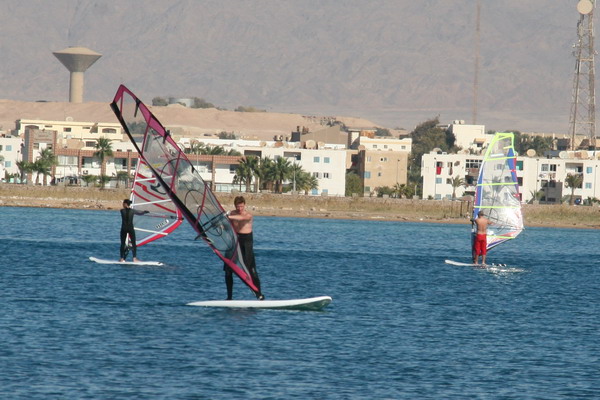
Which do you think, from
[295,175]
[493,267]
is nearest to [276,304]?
[493,267]

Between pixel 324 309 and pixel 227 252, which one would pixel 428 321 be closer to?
pixel 324 309

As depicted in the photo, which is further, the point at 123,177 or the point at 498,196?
the point at 123,177

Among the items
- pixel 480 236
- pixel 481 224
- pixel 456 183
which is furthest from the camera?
pixel 456 183

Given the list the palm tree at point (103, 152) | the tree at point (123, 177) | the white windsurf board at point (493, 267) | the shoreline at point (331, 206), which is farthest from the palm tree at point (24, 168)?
the white windsurf board at point (493, 267)

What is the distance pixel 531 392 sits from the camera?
2372 cm

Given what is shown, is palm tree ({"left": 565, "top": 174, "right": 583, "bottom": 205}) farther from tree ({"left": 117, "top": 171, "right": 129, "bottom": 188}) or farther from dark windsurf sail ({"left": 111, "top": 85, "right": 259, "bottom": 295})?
dark windsurf sail ({"left": 111, "top": 85, "right": 259, "bottom": 295})

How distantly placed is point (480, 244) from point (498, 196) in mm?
5858

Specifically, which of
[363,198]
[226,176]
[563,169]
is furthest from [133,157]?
[563,169]

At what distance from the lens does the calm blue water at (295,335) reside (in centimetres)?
2350

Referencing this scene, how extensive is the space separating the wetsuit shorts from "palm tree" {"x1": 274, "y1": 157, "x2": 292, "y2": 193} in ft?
310

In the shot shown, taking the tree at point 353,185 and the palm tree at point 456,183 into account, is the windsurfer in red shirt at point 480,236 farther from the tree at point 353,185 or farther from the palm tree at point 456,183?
the tree at point 353,185

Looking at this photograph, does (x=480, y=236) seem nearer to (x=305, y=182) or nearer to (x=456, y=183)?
(x=305, y=182)

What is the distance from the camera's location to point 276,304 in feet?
108

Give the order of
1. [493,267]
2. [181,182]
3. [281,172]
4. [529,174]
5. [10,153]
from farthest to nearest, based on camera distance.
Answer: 1. [10,153]
2. [529,174]
3. [281,172]
4. [493,267]
5. [181,182]
